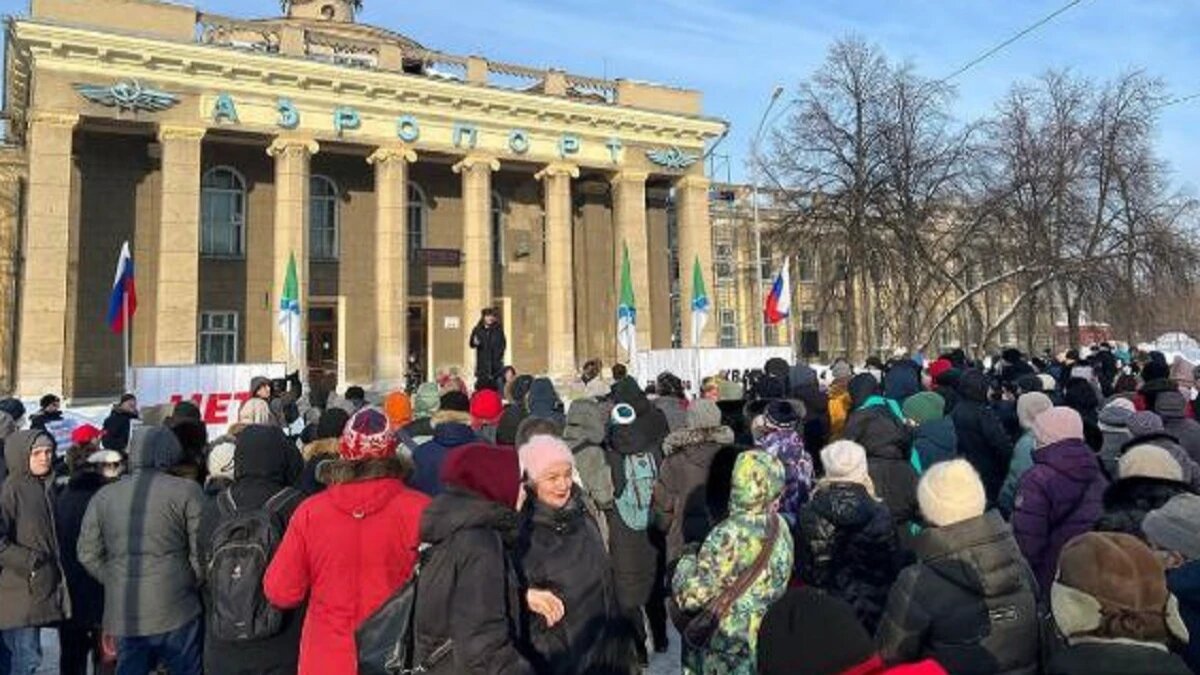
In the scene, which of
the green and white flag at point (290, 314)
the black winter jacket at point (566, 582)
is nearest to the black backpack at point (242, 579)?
the black winter jacket at point (566, 582)

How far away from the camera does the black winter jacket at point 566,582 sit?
3268mm

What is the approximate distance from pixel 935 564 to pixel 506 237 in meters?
30.9

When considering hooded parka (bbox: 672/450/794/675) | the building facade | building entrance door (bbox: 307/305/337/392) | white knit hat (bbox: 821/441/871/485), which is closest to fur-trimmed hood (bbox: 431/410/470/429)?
white knit hat (bbox: 821/441/871/485)

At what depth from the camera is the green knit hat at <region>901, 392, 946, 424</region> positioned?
7320 mm

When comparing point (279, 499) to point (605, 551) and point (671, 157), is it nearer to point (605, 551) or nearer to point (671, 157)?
point (605, 551)

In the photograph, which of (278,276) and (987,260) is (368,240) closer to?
(278,276)

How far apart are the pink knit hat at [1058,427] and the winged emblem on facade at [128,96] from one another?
84.6 ft

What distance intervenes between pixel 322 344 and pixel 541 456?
2810 centimetres

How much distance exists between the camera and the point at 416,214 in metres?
31.8

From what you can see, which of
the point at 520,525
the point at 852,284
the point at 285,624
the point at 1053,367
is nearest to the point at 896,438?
the point at 520,525

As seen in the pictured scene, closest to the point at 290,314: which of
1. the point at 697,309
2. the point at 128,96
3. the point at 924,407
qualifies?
the point at 128,96

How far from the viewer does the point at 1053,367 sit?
1399 centimetres

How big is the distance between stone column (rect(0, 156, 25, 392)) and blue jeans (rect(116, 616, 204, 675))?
101 ft

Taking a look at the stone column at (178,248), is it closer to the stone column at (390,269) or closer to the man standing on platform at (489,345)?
the stone column at (390,269)
